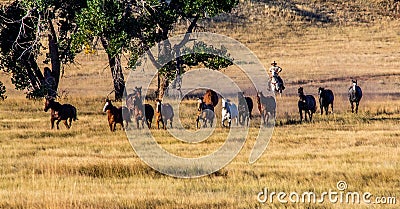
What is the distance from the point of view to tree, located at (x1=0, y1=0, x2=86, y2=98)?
34.0 meters

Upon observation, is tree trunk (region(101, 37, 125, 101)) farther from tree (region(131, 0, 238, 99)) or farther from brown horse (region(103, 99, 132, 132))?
brown horse (region(103, 99, 132, 132))

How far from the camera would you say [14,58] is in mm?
37875

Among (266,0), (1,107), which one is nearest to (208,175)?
(1,107)

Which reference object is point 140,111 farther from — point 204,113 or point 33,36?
point 33,36

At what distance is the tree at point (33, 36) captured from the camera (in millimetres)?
34031

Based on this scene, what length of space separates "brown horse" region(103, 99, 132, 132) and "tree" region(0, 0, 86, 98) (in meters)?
7.19

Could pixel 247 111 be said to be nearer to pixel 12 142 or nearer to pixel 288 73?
pixel 12 142

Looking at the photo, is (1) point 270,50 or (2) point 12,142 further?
(1) point 270,50

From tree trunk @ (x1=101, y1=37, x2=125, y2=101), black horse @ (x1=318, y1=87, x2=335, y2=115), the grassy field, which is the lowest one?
the grassy field

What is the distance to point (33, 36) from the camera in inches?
1510

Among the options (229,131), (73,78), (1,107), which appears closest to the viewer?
(229,131)

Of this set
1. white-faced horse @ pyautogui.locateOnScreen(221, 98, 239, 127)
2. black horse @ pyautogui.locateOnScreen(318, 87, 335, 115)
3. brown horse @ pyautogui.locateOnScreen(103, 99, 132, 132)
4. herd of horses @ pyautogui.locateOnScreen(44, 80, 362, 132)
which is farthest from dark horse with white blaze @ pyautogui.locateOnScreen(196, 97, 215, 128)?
black horse @ pyautogui.locateOnScreen(318, 87, 335, 115)

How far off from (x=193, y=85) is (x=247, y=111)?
71.2 ft

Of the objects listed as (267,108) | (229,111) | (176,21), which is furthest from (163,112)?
(176,21)
